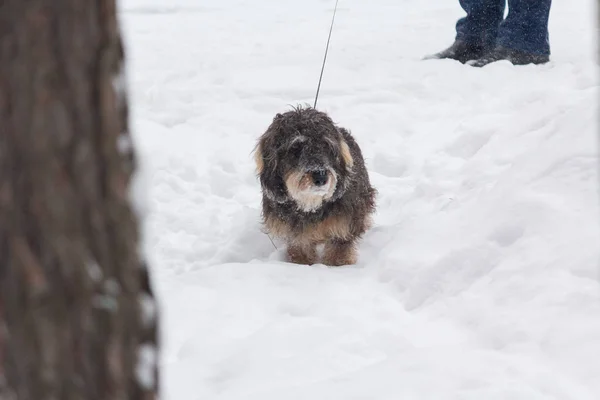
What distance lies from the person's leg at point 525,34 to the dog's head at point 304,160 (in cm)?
467

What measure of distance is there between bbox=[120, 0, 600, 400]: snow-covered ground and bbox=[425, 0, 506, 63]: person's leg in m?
0.61

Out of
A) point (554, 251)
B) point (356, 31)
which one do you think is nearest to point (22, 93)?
point (554, 251)

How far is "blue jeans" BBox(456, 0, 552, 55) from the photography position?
854 centimetres

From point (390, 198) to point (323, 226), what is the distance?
1230 mm

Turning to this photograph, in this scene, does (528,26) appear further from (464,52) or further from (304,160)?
(304,160)

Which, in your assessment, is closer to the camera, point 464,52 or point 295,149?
point 295,149

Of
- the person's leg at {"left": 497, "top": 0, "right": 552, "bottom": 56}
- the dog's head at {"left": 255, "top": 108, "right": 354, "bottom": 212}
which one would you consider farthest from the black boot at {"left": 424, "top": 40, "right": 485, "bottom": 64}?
the dog's head at {"left": 255, "top": 108, "right": 354, "bottom": 212}

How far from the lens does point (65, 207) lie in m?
1.32

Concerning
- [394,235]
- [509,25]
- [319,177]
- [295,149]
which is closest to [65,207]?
[319,177]

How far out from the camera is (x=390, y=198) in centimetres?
593

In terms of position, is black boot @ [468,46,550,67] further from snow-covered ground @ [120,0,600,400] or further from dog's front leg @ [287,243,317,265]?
dog's front leg @ [287,243,317,265]

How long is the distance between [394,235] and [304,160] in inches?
38.9

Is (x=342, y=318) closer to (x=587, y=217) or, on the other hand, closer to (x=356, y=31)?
(x=587, y=217)

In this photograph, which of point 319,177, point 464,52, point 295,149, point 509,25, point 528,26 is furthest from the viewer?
point 464,52
